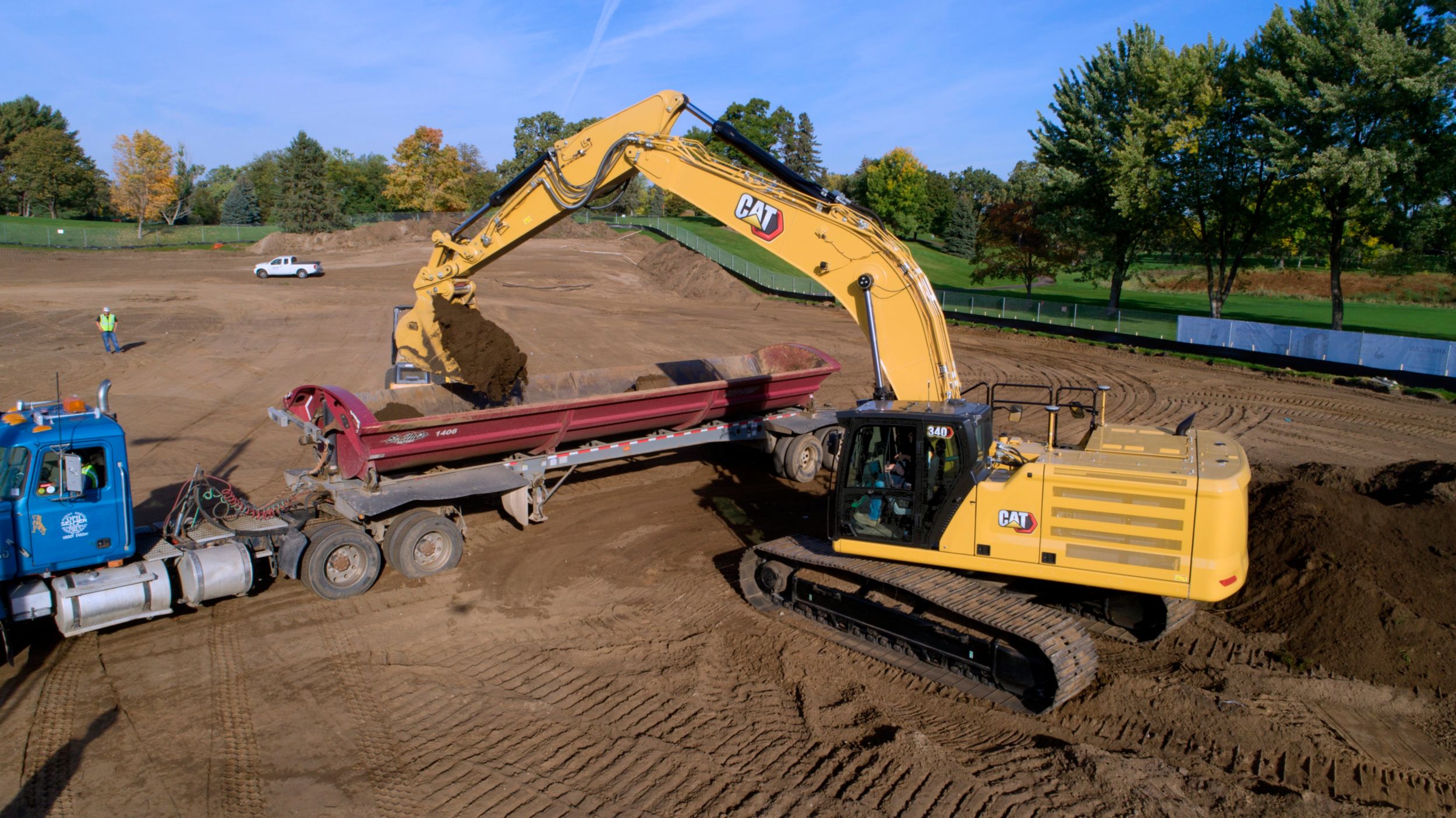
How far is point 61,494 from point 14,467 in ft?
1.47

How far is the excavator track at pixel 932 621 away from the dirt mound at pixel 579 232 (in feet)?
151

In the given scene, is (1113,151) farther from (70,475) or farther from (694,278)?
(70,475)

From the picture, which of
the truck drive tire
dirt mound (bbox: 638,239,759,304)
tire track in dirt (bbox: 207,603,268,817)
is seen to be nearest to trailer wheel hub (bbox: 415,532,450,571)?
tire track in dirt (bbox: 207,603,268,817)

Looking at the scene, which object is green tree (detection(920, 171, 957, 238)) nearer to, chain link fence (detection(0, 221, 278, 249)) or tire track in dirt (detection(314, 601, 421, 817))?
chain link fence (detection(0, 221, 278, 249))

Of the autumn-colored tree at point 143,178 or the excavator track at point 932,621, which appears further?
the autumn-colored tree at point 143,178

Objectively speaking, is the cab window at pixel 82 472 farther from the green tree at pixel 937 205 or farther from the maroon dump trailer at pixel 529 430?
the green tree at pixel 937 205

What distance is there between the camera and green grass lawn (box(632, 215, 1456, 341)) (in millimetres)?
36969

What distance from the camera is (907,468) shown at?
7715mm

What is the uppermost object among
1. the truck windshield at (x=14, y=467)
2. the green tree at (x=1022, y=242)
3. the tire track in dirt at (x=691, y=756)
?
the green tree at (x=1022, y=242)

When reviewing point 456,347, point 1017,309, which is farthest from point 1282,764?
point 1017,309

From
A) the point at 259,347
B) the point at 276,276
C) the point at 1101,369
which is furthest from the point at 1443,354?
the point at 276,276

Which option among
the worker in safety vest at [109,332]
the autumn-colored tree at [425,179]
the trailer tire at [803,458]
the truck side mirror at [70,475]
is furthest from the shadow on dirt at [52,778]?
the autumn-colored tree at [425,179]

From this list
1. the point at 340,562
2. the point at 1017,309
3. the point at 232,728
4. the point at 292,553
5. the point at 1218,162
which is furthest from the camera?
the point at 1017,309

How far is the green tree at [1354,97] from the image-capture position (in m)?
23.1
